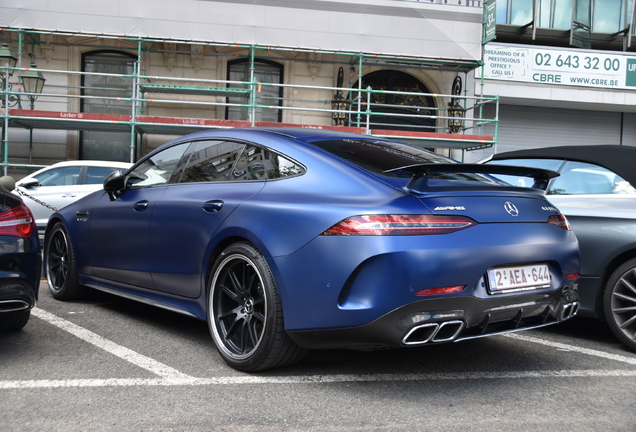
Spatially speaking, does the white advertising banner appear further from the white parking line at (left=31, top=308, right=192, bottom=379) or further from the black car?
→ the black car

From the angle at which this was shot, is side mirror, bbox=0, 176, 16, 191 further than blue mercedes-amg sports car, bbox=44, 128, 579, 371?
Yes

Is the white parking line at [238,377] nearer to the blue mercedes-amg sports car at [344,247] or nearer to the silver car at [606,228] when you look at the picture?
the blue mercedes-amg sports car at [344,247]

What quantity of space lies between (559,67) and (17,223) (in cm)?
1640

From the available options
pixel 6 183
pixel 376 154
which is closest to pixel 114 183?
pixel 6 183

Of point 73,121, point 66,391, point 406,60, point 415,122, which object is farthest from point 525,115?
point 66,391

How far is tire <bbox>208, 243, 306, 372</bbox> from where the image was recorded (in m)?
3.29

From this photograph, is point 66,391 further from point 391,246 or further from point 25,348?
point 391,246

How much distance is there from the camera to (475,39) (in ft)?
50.6

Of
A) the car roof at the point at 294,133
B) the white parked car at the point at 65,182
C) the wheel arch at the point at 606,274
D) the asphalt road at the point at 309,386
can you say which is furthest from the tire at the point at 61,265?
the white parked car at the point at 65,182

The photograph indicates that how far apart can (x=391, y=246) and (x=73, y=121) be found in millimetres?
11993

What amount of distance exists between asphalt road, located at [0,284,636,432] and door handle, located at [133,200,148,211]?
0.90 m

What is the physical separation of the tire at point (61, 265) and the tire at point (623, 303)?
4229mm

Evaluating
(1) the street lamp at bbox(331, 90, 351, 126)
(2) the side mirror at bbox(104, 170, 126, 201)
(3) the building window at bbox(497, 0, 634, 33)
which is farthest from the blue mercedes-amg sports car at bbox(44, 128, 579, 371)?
(3) the building window at bbox(497, 0, 634, 33)

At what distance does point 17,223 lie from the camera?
3852 millimetres
